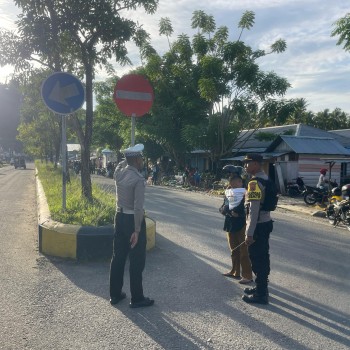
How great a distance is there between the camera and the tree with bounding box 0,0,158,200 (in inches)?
349

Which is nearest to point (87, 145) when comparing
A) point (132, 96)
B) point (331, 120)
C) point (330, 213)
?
point (132, 96)

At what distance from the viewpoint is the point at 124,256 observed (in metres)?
4.71

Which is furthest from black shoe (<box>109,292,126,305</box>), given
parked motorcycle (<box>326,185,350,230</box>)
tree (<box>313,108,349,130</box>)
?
tree (<box>313,108,349,130</box>)

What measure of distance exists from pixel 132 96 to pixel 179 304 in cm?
301

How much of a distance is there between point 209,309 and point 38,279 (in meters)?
2.35

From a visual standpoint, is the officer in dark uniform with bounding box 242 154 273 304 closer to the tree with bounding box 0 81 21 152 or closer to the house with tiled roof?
the house with tiled roof

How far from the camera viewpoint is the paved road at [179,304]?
3.74 metres

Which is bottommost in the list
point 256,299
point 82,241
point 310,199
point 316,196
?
point 310,199

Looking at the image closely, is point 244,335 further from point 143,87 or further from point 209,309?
point 143,87

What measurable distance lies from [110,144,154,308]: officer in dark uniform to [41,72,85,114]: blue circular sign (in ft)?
9.86

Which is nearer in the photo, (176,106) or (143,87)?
(143,87)

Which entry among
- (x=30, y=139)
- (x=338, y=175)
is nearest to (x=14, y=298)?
(x=338, y=175)

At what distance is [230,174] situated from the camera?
5.72 metres

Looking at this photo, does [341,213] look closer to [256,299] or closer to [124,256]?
[256,299]
